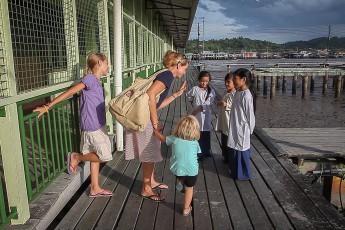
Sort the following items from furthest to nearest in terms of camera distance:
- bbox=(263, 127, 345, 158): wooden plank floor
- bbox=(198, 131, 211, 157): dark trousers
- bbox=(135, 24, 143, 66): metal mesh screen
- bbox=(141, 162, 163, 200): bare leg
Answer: bbox=(135, 24, 143, 66): metal mesh screen < bbox=(263, 127, 345, 158): wooden plank floor < bbox=(198, 131, 211, 157): dark trousers < bbox=(141, 162, 163, 200): bare leg

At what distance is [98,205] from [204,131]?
2.05m

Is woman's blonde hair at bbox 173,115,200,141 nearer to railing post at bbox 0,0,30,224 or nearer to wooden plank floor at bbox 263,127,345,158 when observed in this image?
railing post at bbox 0,0,30,224

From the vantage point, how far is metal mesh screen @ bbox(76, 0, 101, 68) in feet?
14.7

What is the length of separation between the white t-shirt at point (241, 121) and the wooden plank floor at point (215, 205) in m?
0.52

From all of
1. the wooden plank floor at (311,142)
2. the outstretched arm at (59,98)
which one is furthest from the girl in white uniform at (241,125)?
the wooden plank floor at (311,142)

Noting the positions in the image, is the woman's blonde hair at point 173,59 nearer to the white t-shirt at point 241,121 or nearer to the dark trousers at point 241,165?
the white t-shirt at point 241,121

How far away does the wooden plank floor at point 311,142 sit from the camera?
18.5 ft

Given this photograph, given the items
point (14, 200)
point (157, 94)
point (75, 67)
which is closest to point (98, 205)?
point (14, 200)

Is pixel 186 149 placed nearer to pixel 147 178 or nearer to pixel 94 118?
pixel 147 178

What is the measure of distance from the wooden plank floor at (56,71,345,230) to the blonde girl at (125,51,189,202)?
0.82 ft

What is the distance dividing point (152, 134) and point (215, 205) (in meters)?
1.05

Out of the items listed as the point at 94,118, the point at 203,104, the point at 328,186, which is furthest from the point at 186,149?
the point at 328,186

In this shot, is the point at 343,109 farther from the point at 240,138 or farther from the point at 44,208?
the point at 44,208

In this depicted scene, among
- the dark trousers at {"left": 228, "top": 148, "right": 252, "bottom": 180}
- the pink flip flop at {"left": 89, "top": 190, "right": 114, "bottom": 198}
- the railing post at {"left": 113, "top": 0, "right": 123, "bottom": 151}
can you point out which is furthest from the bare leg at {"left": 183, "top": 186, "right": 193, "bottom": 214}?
the railing post at {"left": 113, "top": 0, "right": 123, "bottom": 151}
